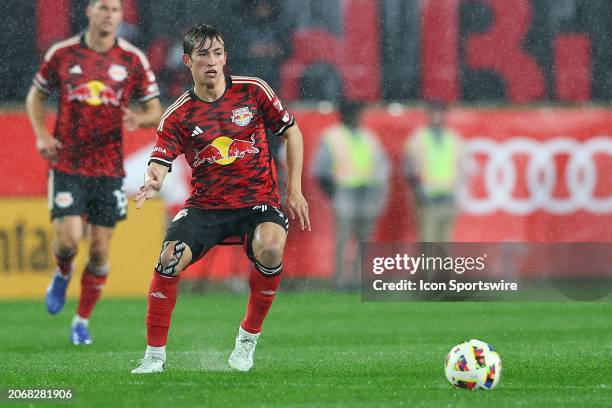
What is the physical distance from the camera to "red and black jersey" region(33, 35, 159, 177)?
9820mm

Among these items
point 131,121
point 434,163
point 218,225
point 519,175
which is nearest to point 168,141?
point 218,225

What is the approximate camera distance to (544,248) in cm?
1457

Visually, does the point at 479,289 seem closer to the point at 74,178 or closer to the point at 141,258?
the point at 141,258

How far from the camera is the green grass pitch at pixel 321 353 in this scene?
6.62 meters

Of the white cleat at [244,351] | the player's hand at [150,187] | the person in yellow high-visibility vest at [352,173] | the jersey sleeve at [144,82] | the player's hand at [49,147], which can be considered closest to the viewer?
the player's hand at [150,187]

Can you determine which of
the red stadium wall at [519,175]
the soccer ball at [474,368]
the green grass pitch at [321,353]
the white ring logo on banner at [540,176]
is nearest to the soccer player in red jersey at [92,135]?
the green grass pitch at [321,353]

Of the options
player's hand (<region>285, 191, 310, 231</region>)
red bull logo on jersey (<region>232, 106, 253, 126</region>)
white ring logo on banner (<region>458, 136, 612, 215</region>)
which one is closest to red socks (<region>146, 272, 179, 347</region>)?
player's hand (<region>285, 191, 310, 231</region>)

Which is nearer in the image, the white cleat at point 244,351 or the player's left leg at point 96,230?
the white cleat at point 244,351

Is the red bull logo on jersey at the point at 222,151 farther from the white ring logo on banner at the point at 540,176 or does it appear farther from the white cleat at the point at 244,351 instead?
the white ring logo on banner at the point at 540,176

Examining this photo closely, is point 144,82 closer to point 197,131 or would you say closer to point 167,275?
point 197,131

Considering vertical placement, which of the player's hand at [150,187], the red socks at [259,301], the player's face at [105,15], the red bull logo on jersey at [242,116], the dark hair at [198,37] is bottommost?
the red socks at [259,301]

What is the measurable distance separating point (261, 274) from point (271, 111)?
0.92 m

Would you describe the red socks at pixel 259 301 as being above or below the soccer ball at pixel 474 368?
above

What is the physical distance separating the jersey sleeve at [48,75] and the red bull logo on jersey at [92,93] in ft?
0.78
